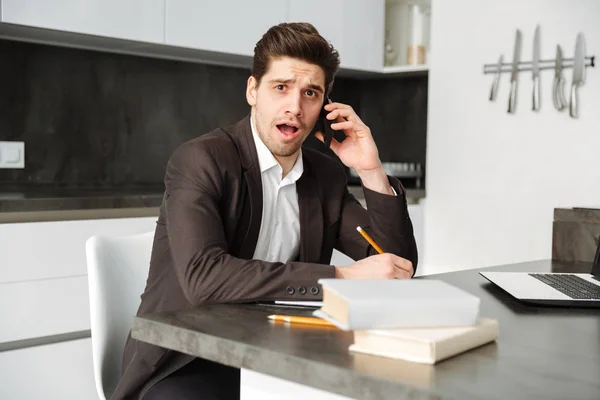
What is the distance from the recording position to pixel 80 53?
330 cm

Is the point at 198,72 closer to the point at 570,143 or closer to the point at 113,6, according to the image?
the point at 113,6

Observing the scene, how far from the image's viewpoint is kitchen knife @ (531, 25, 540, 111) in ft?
11.1

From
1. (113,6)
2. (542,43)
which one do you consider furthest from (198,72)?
(542,43)

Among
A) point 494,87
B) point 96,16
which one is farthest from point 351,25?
point 96,16

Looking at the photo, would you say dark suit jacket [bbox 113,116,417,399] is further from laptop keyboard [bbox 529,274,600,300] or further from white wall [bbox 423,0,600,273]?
white wall [bbox 423,0,600,273]

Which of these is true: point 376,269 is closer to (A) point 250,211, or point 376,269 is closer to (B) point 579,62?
(A) point 250,211

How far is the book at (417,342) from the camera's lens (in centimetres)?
96

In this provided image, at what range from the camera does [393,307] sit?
97 centimetres

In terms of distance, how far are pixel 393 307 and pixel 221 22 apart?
8.20 ft

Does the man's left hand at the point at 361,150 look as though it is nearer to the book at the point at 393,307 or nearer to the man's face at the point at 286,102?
the man's face at the point at 286,102

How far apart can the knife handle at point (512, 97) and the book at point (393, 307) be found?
2576 millimetres

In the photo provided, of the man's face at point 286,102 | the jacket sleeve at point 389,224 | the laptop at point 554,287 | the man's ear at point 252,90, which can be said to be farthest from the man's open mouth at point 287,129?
the laptop at point 554,287

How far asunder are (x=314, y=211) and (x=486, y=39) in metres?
2.03

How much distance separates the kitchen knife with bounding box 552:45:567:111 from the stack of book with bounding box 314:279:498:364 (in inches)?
97.8
